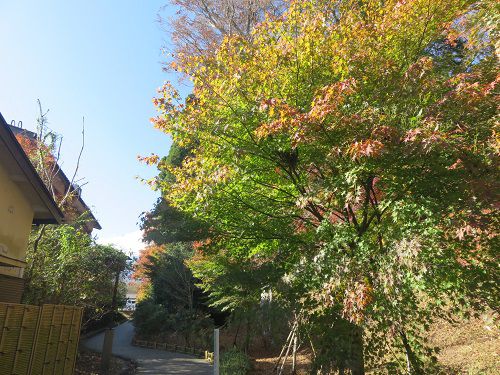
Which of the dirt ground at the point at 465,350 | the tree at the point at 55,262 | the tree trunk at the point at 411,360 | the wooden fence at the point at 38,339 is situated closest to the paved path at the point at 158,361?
the dirt ground at the point at 465,350

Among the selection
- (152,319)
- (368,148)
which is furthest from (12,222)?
(152,319)

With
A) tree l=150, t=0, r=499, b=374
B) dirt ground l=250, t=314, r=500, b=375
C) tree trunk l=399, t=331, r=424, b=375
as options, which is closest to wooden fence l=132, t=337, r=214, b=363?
dirt ground l=250, t=314, r=500, b=375

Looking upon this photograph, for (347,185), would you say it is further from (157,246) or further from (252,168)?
(157,246)

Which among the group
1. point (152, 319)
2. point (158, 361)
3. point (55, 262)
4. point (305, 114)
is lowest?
point (158, 361)

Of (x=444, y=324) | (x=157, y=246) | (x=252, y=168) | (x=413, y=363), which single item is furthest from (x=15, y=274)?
(x=157, y=246)

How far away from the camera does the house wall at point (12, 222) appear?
927cm

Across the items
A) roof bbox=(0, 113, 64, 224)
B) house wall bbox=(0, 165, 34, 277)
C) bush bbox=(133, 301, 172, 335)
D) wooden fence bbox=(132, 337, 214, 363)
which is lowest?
wooden fence bbox=(132, 337, 214, 363)

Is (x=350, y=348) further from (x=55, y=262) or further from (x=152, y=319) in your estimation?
(x=152, y=319)

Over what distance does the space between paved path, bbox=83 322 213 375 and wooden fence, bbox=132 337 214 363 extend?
1.52ft

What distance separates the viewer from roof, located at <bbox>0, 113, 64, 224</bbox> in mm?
8566

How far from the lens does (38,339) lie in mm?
8477

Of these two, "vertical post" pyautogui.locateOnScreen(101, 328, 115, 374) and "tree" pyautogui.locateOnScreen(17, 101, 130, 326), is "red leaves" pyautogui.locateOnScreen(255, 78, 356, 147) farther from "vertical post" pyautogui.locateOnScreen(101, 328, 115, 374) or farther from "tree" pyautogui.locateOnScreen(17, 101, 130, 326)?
"vertical post" pyautogui.locateOnScreen(101, 328, 115, 374)

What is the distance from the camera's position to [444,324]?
50.4ft

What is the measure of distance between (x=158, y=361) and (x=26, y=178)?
11.6 metres
